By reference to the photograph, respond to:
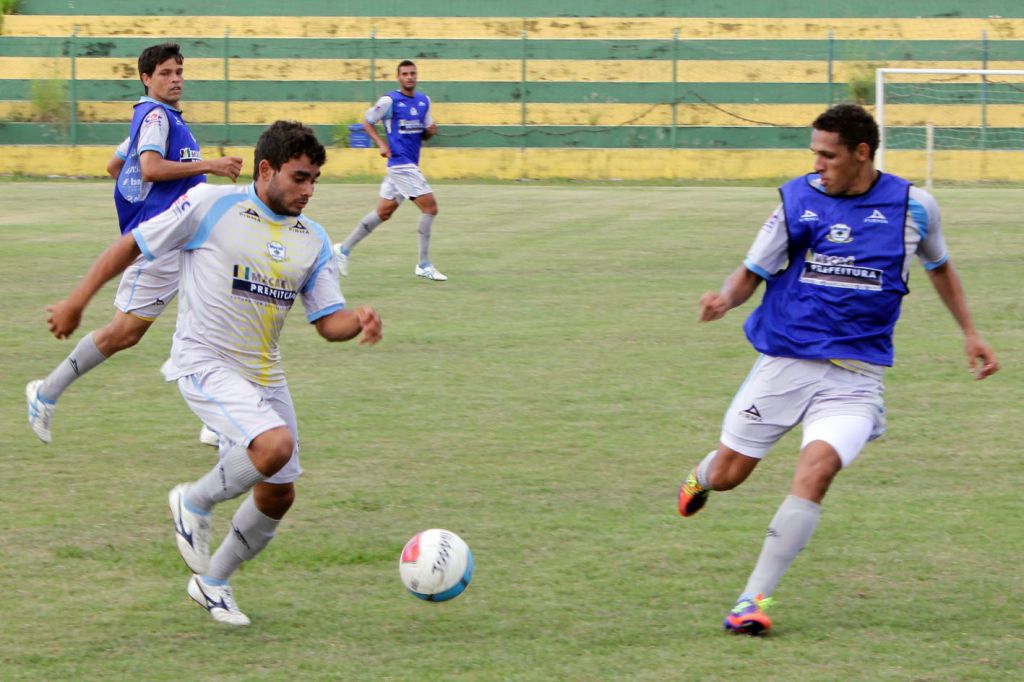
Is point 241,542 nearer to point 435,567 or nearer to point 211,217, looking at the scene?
point 435,567

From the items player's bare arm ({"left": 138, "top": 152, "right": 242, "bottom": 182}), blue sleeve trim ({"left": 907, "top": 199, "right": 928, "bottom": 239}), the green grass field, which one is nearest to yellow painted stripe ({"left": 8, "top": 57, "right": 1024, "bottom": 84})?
the green grass field

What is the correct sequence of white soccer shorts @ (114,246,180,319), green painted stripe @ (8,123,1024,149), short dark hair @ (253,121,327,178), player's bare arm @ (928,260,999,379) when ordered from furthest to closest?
green painted stripe @ (8,123,1024,149) → white soccer shorts @ (114,246,180,319) → player's bare arm @ (928,260,999,379) → short dark hair @ (253,121,327,178)

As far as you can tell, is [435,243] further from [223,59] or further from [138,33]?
[138,33]

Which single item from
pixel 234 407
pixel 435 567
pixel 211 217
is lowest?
pixel 435 567

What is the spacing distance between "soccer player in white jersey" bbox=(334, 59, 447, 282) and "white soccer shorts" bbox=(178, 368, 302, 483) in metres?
8.90

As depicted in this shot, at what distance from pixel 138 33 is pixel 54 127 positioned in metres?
5.70

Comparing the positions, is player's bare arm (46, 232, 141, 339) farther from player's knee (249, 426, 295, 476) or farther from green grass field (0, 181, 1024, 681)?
green grass field (0, 181, 1024, 681)

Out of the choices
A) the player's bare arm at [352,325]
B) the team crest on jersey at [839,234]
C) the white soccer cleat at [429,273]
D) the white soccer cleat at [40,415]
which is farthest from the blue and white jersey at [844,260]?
the white soccer cleat at [429,273]

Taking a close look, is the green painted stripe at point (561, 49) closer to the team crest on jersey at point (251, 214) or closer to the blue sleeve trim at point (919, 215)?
the blue sleeve trim at point (919, 215)

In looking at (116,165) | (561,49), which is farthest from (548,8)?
(116,165)

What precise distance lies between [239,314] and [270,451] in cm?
59

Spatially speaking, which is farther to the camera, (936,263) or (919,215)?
(936,263)

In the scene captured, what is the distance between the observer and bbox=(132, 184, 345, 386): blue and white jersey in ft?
16.3

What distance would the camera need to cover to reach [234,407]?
4.80m
